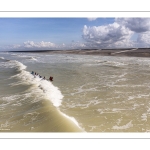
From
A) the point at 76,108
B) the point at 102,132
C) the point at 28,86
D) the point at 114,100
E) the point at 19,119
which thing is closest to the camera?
the point at 102,132

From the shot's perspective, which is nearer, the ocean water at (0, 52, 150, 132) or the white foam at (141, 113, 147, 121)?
the ocean water at (0, 52, 150, 132)

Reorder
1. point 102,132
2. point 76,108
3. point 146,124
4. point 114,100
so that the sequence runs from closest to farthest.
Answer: point 102,132
point 146,124
point 76,108
point 114,100

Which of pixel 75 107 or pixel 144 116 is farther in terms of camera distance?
pixel 75 107

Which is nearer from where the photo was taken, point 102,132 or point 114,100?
point 102,132

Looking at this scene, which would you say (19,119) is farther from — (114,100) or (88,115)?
(114,100)

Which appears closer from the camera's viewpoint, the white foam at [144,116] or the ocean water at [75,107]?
the ocean water at [75,107]
